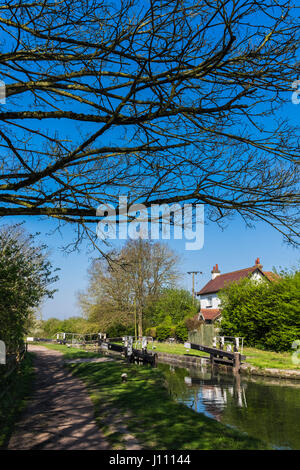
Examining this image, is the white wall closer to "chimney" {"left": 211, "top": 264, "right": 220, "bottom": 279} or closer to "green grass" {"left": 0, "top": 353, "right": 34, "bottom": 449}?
"chimney" {"left": 211, "top": 264, "right": 220, "bottom": 279}

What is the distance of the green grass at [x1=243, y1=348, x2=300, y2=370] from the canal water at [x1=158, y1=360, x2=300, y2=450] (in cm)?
113

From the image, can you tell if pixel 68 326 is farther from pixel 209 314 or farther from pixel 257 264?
pixel 257 264

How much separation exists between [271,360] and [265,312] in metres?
4.56

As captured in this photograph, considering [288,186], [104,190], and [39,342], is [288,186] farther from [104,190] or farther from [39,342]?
[39,342]

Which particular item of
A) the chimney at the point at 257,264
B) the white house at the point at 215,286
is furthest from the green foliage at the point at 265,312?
the chimney at the point at 257,264

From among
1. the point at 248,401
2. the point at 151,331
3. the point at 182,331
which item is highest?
the point at 182,331

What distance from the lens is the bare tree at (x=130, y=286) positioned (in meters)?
36.2

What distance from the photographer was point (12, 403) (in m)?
7.98

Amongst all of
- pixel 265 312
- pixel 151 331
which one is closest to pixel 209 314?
pixel 151 331

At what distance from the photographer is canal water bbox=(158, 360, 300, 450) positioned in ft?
27.8

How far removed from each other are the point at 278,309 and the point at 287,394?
9.75 metres

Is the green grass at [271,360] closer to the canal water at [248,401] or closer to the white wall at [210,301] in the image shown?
the canal water at [248,401]

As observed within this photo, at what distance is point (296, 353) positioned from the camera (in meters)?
20.3

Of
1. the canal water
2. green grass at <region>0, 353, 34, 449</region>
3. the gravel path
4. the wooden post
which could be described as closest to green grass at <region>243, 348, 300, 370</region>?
the wooden post
